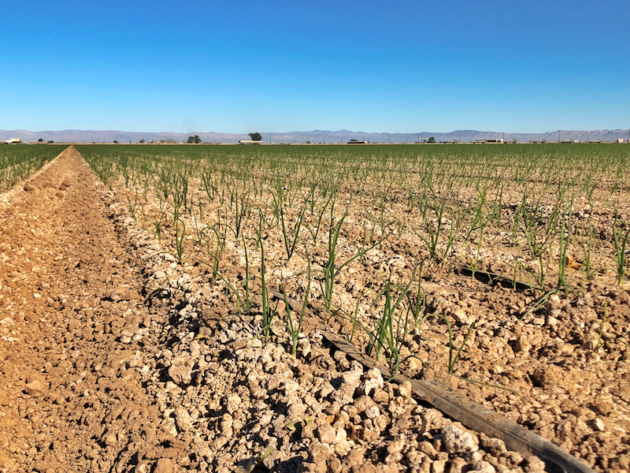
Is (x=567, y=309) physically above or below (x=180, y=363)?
above

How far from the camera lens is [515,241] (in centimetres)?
399

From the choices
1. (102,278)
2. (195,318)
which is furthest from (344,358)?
(102,278)

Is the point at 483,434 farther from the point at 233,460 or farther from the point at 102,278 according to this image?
the point at 102,278

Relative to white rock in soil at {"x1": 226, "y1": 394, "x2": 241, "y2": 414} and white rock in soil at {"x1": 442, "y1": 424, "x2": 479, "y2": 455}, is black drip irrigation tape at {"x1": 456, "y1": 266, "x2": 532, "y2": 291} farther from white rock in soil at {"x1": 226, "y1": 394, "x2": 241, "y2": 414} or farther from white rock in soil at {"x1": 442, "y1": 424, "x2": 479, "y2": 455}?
white rock in soil at {"x1": 226, "y1": 394, "x2": 241, "y2": 414}

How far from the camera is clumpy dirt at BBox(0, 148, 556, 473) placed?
4.91 ft

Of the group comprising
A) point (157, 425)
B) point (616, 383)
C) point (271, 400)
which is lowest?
point (157, 425)

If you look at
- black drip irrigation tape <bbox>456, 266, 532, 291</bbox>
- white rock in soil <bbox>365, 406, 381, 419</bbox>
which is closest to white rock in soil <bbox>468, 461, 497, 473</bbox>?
white rock in soil <bbox>365, 406, 381, 419</bbox>

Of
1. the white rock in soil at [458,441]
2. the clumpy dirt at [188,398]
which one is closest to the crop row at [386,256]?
the clumpy dirt at [188,398]

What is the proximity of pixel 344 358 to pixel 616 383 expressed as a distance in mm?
1175

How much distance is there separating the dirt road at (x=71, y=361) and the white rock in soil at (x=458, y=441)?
1.08m

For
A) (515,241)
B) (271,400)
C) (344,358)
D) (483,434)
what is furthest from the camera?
(515,241)

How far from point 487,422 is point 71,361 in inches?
89.5

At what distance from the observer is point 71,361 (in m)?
2.40

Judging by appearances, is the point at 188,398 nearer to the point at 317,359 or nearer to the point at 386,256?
the point at 317,359
